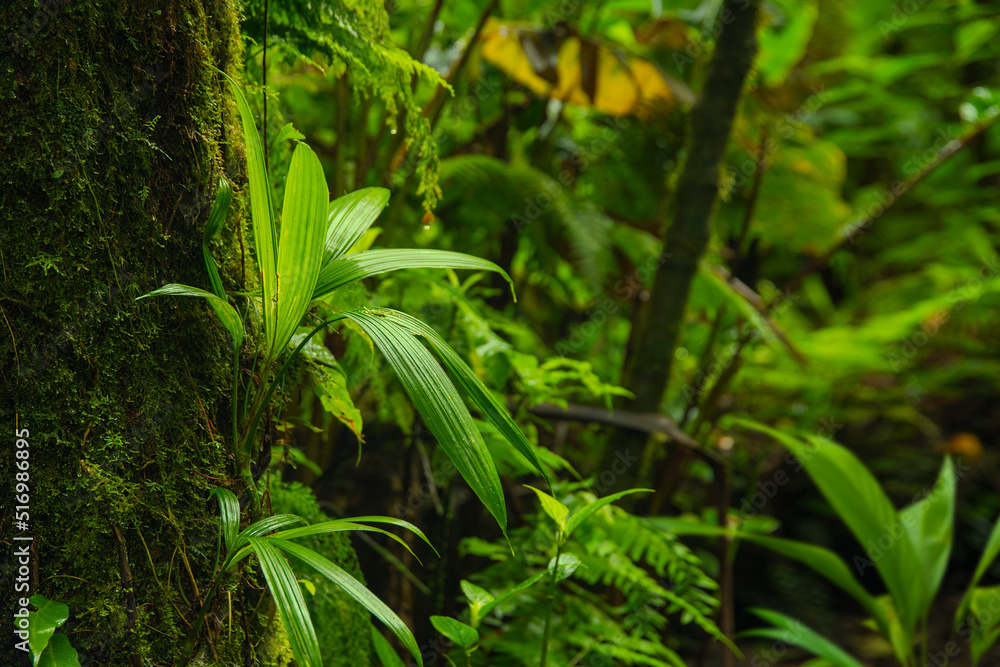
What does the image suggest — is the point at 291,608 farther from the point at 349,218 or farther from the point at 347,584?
the point at 349,218

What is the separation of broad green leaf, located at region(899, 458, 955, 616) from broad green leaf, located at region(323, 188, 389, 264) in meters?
1.49

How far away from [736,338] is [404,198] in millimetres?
1100

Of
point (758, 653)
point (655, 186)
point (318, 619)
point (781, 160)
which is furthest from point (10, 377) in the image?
point (758, 653)

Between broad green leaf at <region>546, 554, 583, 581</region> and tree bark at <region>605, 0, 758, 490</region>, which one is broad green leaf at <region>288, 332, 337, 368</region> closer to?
broad green leaf at <region>546, 554, 583, 581</region>

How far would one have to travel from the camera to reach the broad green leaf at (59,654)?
0.53 meters

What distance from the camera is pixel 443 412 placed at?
1.78ft

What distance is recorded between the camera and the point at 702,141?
152cm

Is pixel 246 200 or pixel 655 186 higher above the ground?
pixel 655 186

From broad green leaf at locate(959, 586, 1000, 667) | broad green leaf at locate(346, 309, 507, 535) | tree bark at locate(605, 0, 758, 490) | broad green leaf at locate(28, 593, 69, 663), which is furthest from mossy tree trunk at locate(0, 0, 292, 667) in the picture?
broad green leaf at locate(959, 586, 1000, 667)

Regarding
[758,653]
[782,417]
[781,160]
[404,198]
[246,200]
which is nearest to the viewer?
[246,200]

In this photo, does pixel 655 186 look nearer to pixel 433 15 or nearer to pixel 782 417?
pixel 433 15

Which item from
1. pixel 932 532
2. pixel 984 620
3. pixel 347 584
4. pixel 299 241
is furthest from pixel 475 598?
pixel 984 620

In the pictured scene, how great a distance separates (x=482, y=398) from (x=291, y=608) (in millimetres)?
224

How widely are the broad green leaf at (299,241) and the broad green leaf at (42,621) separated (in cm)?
28
